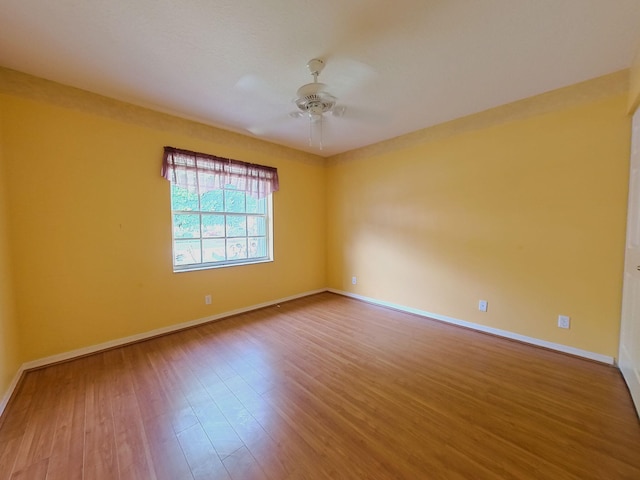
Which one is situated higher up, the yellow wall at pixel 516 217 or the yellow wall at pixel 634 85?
the yellow wall at pixel 634 85

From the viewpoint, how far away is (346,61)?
1948 millimetres

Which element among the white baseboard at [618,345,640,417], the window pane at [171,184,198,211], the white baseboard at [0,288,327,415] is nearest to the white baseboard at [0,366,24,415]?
the white baseboard at [0,288,327,415]

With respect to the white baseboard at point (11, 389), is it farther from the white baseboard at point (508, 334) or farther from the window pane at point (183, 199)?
the white baseboard at point (508, 334)

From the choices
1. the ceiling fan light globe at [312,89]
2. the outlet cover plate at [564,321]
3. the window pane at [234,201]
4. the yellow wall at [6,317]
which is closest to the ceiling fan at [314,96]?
the ceiling fan light globe at [312,89]

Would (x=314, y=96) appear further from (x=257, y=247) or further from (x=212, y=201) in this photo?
(x=257, y=247)

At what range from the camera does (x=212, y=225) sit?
334cm

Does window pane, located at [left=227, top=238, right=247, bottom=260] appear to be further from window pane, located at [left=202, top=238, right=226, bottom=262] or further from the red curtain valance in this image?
the red curtain valance

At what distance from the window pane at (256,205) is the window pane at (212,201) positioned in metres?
0.42

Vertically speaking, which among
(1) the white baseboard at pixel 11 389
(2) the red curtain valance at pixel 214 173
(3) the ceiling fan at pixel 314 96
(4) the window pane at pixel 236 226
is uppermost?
(3) the ceiling fan at pixel 314 96

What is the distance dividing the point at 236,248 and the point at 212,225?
475mm

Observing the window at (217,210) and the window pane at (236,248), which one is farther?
the window pane at (236,248)

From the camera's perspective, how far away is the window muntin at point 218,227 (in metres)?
3.07

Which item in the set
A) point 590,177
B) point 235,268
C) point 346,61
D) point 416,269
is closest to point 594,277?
point 590,177

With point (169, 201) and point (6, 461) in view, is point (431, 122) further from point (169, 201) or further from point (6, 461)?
point (6, 461)
